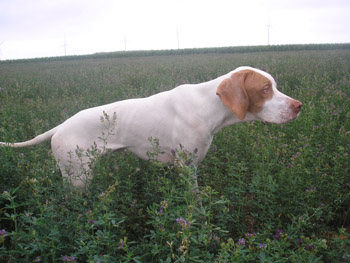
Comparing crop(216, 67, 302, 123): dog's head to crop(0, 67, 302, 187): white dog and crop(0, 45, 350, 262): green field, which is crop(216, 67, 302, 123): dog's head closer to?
crop(0, 67, 302, 187): white dog

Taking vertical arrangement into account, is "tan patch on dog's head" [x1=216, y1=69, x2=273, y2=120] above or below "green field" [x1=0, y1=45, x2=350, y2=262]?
above

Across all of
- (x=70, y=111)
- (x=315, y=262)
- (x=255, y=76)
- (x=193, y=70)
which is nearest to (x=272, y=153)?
(x=255, y=76)

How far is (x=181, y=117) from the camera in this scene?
2746 millimetres

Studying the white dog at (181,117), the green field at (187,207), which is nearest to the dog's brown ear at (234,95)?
the white dog at (181,117)

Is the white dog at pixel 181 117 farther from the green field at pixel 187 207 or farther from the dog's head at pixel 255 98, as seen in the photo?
the green field at pixel 187 207

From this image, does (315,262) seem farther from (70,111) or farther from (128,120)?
(70,111)

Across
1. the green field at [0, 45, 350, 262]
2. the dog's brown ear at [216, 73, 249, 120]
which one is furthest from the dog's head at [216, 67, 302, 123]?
the green field at [0, 45, 350, 262]

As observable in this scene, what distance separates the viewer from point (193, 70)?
10633mm

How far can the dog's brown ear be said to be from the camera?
252cm

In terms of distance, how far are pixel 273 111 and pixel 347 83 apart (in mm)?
4640

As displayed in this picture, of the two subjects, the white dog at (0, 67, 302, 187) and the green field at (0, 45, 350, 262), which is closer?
the green field at (0, 45, 350, 262)

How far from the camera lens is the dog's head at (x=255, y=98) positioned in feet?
8.34

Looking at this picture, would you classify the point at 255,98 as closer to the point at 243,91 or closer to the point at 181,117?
the point at 243,91

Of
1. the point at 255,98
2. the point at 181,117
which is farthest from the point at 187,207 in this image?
the point at 255,98
